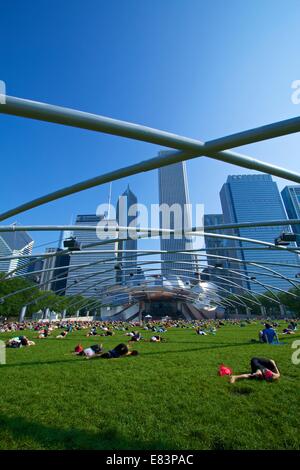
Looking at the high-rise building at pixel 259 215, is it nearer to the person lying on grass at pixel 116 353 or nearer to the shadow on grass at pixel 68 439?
the person lying on grass at pixel 116 353

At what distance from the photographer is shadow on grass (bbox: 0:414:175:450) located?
3383mm

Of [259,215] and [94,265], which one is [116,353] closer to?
[94,265]

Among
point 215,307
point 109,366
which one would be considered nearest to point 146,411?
point 109,366

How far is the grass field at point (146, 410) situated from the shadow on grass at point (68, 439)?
0.5 inches

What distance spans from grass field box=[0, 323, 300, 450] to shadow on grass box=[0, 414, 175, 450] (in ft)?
0.05

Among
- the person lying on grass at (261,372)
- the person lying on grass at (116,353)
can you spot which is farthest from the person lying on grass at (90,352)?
the person lying on grass at (261,372)

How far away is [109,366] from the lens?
8312mm

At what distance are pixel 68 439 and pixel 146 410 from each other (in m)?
1.57

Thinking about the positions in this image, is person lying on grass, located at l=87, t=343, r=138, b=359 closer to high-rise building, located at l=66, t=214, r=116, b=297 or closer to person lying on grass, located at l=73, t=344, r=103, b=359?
person lying on grass, located at l=73, t=344, r=103, b=359

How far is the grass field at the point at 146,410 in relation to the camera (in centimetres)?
351

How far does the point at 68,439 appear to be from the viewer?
3539 mm

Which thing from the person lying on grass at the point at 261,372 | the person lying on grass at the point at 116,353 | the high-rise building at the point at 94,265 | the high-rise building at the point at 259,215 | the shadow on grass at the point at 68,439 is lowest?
the shadow on grass at the point at 68,439

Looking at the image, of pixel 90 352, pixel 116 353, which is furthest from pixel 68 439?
pixel 90 352

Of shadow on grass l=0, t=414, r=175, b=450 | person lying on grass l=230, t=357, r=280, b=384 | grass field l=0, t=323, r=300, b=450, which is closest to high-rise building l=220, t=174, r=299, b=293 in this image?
person lying on grass l=230, t=357, r=280, b=384
